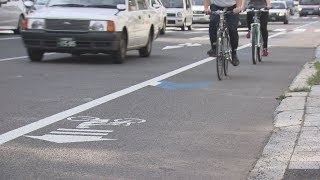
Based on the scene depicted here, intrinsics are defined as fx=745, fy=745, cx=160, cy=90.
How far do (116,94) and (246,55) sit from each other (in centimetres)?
867

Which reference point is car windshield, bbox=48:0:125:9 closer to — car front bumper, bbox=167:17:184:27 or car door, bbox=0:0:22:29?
car door, bbox=0:0:22:29

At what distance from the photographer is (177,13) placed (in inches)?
1364

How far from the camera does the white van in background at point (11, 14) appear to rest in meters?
27.0

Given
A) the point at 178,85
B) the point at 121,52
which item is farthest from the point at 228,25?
the point at 121,52

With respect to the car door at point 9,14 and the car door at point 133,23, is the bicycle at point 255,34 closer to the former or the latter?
the car door at point 133,23

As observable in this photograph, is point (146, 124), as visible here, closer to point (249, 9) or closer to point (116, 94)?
point (116, 94)

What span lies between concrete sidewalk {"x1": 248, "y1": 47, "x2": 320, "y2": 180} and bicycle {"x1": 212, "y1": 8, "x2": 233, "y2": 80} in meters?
2.35

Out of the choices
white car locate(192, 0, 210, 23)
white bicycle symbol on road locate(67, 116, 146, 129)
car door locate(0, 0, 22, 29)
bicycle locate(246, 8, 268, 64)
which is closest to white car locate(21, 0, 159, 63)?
bicycle locate(246, 8, 268, 64)

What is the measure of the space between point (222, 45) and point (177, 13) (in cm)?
2277

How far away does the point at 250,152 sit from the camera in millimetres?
6516

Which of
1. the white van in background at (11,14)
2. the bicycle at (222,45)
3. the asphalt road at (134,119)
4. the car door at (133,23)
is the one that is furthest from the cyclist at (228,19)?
the white van in background at (11,14)

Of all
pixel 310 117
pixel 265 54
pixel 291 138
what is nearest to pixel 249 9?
pixel 265 54

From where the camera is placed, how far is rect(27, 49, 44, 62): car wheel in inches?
601

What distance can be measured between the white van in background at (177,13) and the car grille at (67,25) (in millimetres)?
20083
